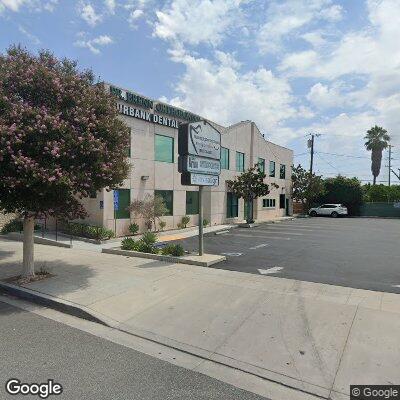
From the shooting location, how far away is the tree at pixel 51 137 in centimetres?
743

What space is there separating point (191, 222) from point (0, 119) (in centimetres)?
1630

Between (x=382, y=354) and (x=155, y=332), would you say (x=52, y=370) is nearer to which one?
(x=155, y=332)

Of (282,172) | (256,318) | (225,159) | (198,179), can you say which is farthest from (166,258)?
(282,172)

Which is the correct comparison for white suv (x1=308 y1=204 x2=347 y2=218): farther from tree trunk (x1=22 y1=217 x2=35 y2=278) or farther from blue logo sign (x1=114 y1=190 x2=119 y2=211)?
tree trunk (x1=22 y1=217 x2=35 y2=278)

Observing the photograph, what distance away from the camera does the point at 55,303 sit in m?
7.34

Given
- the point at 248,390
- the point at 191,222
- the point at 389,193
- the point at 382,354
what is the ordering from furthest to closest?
1. the point at 389,193
2. the point at 191,222
3. the point at 382,354
4. the point at 248,390

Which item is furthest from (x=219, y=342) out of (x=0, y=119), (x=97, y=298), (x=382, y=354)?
(x=0, y=119)

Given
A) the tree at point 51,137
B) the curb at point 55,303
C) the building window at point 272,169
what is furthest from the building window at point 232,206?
the curb at point 55,303

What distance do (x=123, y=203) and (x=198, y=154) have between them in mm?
7876

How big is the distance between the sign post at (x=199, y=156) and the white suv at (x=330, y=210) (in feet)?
104

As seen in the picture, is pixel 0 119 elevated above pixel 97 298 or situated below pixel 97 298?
above

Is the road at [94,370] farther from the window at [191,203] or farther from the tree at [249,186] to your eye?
the tree at [249,186]

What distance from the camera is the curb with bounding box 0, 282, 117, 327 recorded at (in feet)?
21.6

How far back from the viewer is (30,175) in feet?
24.3
